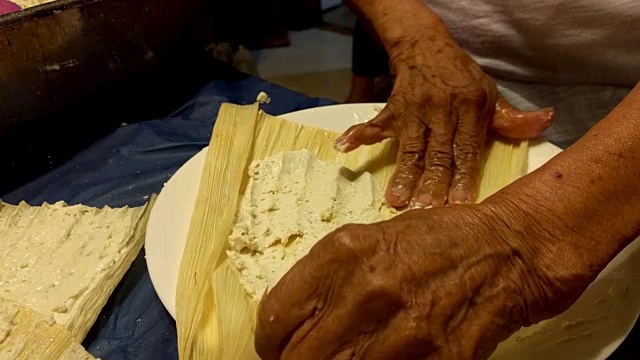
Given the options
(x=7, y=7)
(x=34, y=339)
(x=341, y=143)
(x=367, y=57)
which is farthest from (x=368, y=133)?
(x=367, y=57)

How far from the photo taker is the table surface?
91 centimetres

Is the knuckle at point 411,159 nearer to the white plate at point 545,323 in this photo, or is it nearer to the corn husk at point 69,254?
the white plate at point 545,323

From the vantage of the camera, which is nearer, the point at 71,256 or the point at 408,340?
the point at 408,340

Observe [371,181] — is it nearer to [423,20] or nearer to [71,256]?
[423,20]

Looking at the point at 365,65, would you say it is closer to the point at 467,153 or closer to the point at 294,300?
the point at 467,153

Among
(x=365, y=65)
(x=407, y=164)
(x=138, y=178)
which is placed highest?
(x=407, y=164)

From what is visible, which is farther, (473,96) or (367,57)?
(367,57)

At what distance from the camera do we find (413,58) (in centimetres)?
113

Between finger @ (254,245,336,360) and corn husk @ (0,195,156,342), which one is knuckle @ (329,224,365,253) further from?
corn husk @ (0,195,156,342)

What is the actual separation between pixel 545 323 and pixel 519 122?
0.39 metres

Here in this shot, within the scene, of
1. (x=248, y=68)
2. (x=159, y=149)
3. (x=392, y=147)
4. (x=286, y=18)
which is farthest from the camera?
(x=286, y=18)

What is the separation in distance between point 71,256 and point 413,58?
64 cm

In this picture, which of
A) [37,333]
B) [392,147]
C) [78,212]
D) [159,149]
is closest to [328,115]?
[392,147]

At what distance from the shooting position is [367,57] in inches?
85.4
